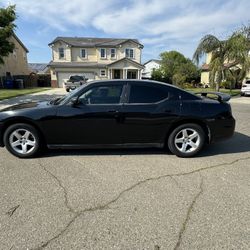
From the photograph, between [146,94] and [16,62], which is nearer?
[146,94]

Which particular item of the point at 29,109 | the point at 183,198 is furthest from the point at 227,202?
the point at 29,109

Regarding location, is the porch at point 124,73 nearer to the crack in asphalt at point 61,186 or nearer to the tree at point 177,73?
the tree at point 177,73

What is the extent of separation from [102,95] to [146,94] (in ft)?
Result: 2.87

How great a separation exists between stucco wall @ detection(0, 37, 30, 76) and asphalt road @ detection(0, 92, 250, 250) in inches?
1232

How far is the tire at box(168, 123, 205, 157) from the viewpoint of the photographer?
15.4ft

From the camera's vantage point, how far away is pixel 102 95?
4.57 meters

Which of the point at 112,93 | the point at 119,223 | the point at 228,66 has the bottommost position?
the point at 119,223

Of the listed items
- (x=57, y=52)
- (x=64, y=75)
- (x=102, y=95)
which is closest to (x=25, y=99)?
(x=102, y=95)

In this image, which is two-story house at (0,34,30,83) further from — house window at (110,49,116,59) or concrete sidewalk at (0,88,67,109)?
concrete sidewalk at (0,88,67,109)

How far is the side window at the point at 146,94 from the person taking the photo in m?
4.59

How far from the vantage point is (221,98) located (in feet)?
16.3

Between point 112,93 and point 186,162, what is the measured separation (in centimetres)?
196

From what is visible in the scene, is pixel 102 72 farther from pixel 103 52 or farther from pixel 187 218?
pixel 187 218

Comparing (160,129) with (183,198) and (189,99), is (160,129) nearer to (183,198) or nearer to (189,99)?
(189,99)
